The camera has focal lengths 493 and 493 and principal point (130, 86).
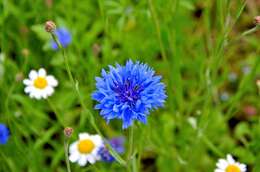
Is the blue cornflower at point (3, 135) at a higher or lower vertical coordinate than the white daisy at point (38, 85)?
lower

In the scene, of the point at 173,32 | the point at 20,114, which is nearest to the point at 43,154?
the point at 20,114

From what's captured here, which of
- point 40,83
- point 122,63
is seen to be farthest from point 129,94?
point 122,63

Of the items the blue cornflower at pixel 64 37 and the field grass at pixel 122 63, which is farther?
the blue cornflower at pixel 64 37

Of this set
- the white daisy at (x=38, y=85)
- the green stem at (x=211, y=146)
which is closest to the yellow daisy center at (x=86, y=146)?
the white daisy at (x=38, y=85)

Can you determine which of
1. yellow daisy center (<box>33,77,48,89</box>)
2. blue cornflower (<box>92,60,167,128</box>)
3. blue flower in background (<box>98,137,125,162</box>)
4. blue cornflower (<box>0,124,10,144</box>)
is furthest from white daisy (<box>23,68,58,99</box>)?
blue cornflower (<box>92,60,167,128</box>)

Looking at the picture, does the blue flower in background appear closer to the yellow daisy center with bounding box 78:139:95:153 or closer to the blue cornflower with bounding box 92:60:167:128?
the yellow daisy center with bounding box 78:139:95:153

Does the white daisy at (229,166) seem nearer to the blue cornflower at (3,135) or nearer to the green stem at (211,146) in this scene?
the green stem at (211,146)
